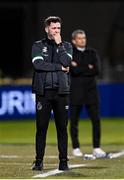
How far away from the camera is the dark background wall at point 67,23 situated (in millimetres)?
30312

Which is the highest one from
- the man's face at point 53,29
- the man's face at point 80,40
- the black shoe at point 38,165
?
the man's face at point 53,29

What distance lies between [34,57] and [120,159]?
2.73 metres

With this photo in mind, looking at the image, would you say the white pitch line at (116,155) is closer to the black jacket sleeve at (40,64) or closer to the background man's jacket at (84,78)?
the background man's jacket at (84,78)

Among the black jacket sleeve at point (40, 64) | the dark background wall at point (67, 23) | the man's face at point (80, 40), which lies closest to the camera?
the black jacket sleeve at point (40, 64)

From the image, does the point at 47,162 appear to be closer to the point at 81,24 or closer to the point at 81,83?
the point at 81,83

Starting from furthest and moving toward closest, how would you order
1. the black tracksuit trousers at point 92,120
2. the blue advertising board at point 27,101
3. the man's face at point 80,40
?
the blue advertising board at point 27,101 < the black tracksuit trousers at point 92,120 < the man's face at point 80,40

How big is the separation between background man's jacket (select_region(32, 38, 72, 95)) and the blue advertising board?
9.51m

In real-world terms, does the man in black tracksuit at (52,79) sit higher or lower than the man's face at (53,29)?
lower

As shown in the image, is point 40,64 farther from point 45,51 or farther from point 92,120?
point 92,120

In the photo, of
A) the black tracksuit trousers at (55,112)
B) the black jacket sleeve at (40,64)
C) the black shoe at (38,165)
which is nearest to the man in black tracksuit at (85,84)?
the black shoe at (38,165)

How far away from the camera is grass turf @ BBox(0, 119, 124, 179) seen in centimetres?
1002

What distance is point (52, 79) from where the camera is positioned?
995 cm

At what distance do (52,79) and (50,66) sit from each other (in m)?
0.18

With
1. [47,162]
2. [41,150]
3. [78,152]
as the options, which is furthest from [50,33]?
[78,152]
